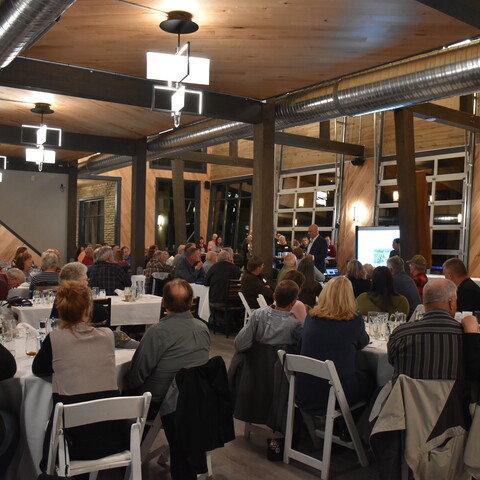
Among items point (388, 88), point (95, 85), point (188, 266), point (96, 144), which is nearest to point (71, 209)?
point (96, 144)

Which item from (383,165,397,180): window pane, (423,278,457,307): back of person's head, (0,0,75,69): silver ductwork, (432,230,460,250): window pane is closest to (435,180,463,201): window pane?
(432,230,460,250): window pane

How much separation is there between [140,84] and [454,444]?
622 centimetres

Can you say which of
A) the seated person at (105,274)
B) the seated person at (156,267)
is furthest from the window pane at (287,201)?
the seated person at (105,274)

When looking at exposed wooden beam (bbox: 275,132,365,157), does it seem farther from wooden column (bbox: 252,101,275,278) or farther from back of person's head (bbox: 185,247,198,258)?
back of person's head (bbox: 185,247,198,258)

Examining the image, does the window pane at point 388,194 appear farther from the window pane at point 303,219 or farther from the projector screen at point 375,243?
the window pane at point 303,219

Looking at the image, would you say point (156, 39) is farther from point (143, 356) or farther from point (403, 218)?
point (403, 218)

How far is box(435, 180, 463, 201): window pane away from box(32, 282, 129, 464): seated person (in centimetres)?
1151

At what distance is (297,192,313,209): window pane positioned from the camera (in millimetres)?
16706

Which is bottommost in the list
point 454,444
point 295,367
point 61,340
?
point 454,444

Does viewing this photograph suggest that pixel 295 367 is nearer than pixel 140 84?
Yes

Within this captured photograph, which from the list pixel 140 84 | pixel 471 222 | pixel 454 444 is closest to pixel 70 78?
pixel 140 84

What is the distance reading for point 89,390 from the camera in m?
3.07

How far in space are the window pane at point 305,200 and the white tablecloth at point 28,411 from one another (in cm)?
1381

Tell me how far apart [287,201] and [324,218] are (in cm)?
164
